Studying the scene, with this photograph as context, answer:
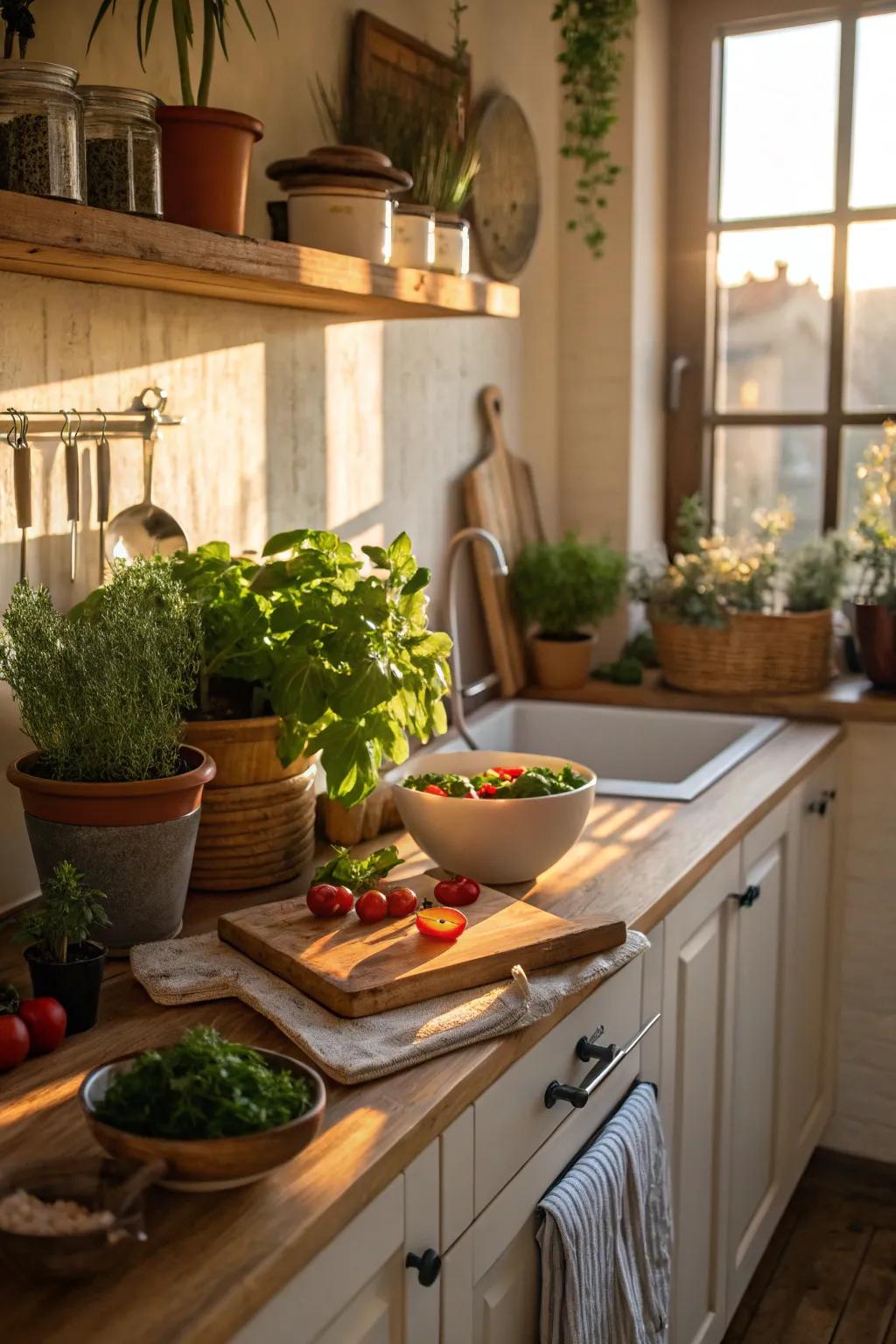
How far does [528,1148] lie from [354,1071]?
10.7 inches

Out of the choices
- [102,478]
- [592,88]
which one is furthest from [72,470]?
[592,88]

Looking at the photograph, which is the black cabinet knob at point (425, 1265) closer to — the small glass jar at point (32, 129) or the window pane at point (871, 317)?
the small glass jar at point (32, 129)

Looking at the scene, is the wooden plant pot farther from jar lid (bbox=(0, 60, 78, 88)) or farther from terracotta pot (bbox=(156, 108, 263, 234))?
jar lid (bbox=(0, 60, 78, 88))

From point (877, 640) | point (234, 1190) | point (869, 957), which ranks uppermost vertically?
point (877, 640)

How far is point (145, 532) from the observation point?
1.70 metres

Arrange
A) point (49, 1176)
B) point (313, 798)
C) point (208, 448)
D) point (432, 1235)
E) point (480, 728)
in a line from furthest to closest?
point (480, 728) < point (208, 448) < point (313, 798) < point (432, 1235) < point (49, 1176)

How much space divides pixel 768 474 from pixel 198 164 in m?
1.94

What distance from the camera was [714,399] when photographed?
10.6ft

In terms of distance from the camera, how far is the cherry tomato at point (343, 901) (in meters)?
1.50

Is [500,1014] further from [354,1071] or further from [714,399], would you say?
[714,399]

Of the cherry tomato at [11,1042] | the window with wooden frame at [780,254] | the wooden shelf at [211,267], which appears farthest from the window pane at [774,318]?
the cherry tomato at [11,1042]

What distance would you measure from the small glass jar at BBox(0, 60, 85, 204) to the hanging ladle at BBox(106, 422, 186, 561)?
47 centimetres

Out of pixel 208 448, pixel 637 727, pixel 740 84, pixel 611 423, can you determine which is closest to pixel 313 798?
pixel 208 448

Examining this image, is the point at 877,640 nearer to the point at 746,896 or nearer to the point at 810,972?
the point at 810,972
